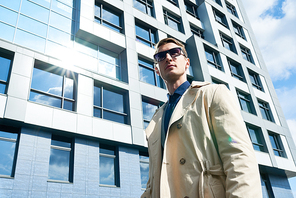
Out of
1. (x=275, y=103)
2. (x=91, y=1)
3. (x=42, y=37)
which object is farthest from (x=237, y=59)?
(x=42, y=37)

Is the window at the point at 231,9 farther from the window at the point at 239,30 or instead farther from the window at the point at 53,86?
the window at the point at 53,86

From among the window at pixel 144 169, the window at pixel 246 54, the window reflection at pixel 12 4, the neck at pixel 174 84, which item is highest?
the window at pixel 246 54

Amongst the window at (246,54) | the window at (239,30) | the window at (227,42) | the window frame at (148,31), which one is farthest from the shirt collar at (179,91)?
the window at (239,30)

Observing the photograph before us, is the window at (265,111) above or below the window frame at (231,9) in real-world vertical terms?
below

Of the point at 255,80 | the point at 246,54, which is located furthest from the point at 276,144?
the point at 246,54

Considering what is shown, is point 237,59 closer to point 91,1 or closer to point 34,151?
point 91,1

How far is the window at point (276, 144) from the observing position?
63.2ft

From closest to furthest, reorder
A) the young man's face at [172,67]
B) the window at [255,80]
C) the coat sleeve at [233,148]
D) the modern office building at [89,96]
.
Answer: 1. the coat sleeve at [233,148]
2. the young man's face at [172,67]
3. the modern office building at [89,96]
4. the window at [255,80]

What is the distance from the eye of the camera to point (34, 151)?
9.06 metres

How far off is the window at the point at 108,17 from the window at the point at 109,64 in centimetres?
192

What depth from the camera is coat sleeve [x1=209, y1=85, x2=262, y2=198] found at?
1.33m

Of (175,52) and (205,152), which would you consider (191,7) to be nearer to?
(175,52)

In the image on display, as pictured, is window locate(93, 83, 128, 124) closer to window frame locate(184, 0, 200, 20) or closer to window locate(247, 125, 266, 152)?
window locate(247, 125, 266, 152)

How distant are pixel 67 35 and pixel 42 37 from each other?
1483 mm
